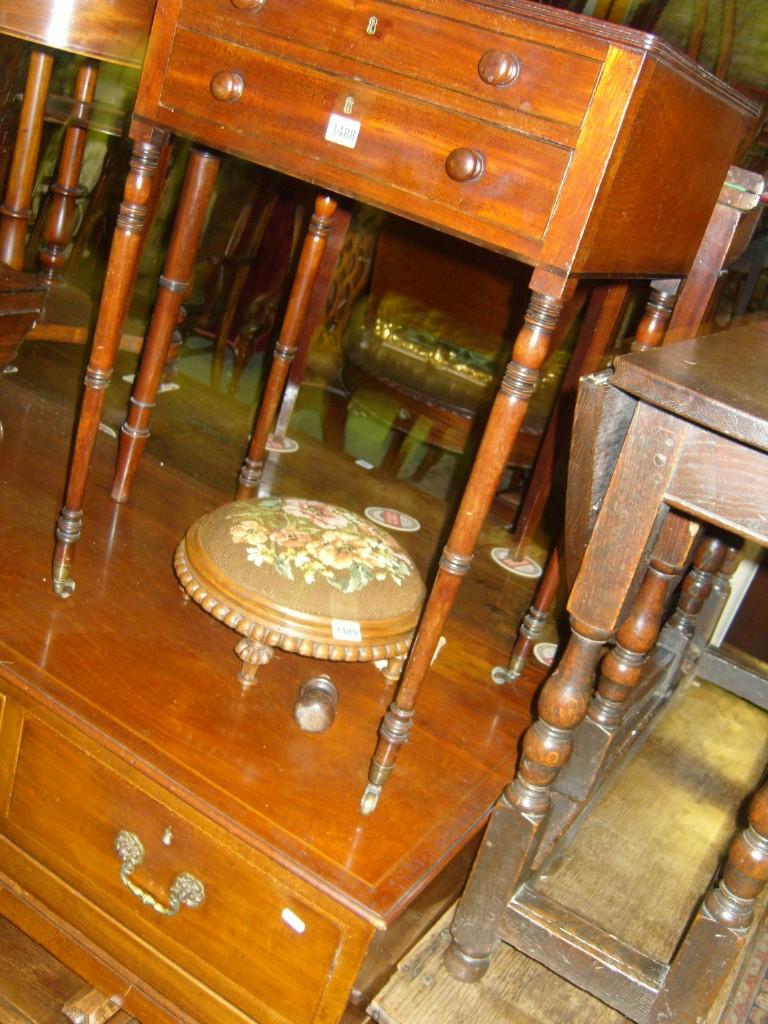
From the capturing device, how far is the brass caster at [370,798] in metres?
1.08

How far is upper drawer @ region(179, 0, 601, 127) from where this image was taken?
0.88m

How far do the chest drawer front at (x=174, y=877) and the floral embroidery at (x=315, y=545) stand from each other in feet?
1.00

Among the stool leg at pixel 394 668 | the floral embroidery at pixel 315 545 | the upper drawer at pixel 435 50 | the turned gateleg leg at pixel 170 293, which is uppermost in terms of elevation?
the upper drawer at pixel 435 50

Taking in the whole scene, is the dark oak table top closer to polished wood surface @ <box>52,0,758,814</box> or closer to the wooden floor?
polished wood surface @ <box>52,0,758,814</box>

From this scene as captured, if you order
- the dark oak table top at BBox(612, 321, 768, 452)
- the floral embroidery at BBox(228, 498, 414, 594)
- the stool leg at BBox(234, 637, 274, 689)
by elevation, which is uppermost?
the dark oak table top at BBox(612, 321, 768, 452)

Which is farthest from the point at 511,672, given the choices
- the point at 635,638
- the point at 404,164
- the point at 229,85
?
the point at 229,85

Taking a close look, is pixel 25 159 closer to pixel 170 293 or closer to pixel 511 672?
pixel 170 293

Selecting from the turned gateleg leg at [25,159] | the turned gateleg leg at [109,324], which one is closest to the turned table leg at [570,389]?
the turned gateleg leg at [109,324]

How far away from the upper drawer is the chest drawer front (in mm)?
782

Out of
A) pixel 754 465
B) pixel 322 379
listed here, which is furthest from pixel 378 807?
pixel 322 379

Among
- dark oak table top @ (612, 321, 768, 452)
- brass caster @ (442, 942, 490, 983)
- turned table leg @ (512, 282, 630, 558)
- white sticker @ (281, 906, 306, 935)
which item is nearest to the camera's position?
dark oak table top @ (612, 321, 768, 452)

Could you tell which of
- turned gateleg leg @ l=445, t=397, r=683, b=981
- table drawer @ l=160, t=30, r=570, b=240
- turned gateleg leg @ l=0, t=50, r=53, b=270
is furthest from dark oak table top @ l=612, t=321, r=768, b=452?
turned gateleg leg @ l=0, t=50, r=53, b=270

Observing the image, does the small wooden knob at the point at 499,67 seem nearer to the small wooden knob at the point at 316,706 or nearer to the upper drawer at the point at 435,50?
the upper drawer at the point at 435,50

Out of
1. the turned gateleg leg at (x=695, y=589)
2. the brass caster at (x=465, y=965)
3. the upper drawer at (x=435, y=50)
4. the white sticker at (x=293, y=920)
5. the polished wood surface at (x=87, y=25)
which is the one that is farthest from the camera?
the turned gateleg leg at (x=695, y=589)
